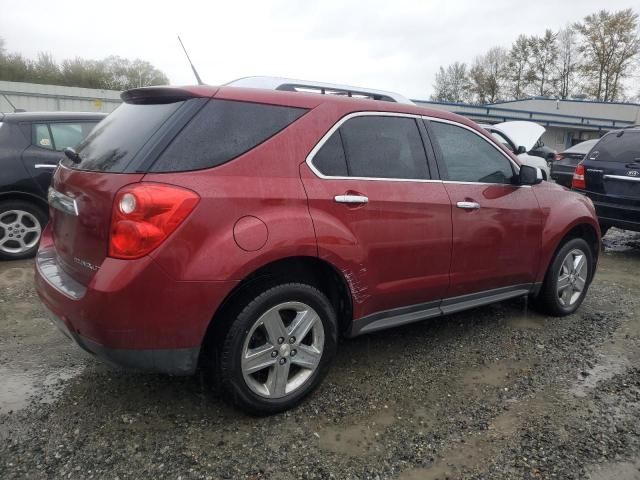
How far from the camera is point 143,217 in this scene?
7.09ft

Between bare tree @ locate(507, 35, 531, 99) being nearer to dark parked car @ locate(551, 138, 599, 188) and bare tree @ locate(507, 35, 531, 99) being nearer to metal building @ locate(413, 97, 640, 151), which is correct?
metal building @ locate(413, 97, 640, 151)

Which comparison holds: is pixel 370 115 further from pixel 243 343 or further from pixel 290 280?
pixel 243 343

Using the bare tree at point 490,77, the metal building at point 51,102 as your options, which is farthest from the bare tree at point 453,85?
the metal building at point 51,102

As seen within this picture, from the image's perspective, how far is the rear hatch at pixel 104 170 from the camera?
227 cm

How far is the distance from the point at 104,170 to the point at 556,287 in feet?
11.6

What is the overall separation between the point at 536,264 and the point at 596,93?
158 ft

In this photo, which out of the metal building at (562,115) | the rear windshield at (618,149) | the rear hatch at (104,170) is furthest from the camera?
the metal building at (562,115)

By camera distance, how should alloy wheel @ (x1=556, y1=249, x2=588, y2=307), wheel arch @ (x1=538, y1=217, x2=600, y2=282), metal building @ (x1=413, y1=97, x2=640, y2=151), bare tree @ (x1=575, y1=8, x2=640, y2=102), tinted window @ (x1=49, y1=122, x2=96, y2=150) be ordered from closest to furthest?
wheel arch @ (x1=538, y1=217, x2=600, y2=282) → alloy wheel @ (x1=556, y1=249, x2=588, y2=307) → tinted window @ (x1=49, y1=122, x2=96, y2=150) → metal building @ (x1=413, y1=97, x2=640, y2=151) → bare tree @ (x1=575, y1=8, x2=640, y2=102)

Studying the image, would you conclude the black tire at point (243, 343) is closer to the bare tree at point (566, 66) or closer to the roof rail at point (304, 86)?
the roof rail at point (304, 86)

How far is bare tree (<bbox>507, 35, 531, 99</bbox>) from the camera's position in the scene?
48.2 meters

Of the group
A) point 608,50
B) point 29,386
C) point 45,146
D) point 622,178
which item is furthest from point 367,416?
point 608,50

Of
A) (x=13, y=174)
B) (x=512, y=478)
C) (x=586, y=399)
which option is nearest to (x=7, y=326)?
(x=13, y=174)

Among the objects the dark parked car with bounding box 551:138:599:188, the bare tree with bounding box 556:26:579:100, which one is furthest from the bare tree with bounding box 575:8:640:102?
the dark parked car with bounding box 551:138:599:188

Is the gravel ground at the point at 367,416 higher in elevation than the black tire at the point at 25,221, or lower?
lower
